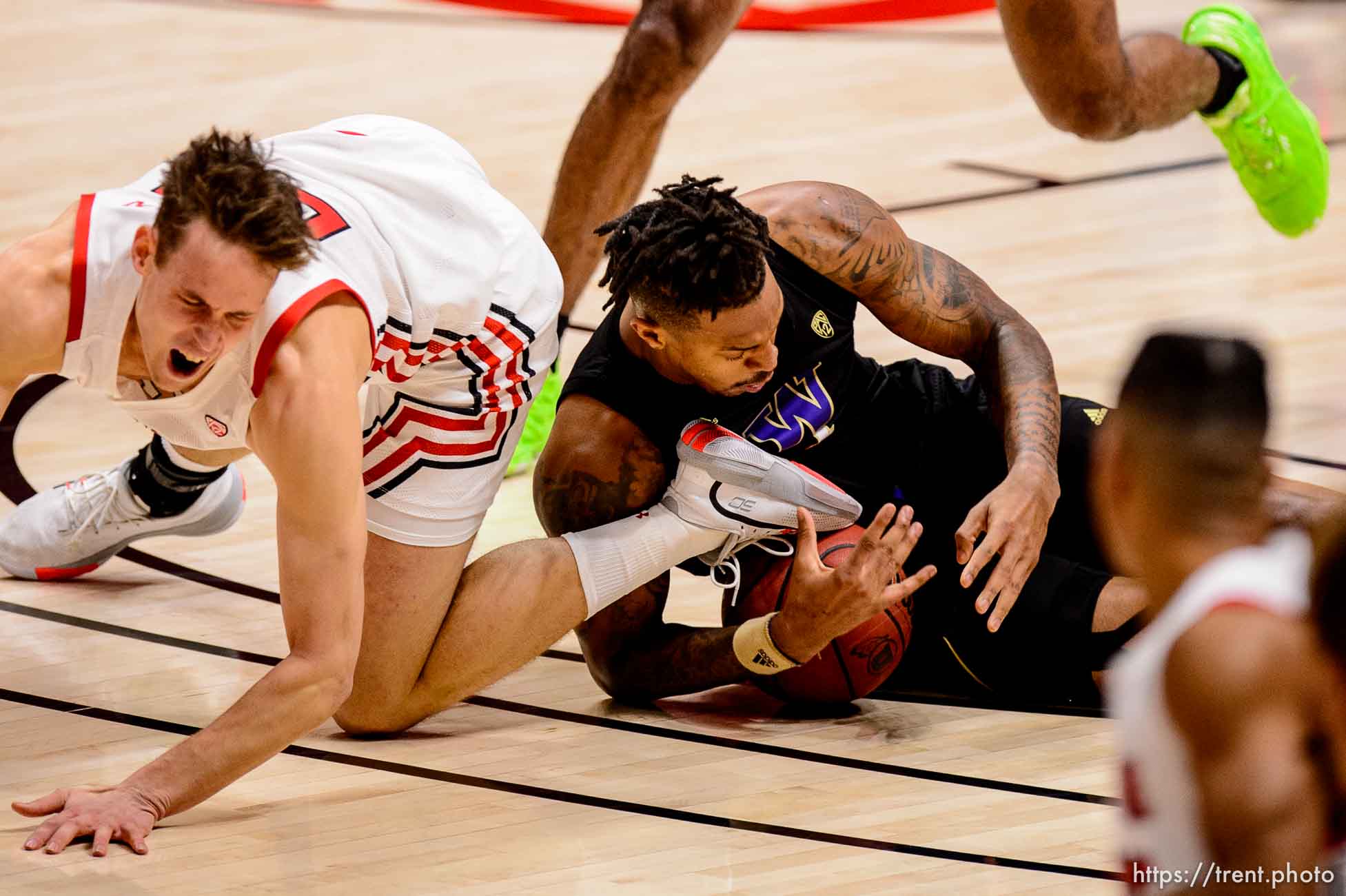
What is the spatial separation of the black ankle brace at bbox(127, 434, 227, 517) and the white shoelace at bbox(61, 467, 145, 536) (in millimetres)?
31

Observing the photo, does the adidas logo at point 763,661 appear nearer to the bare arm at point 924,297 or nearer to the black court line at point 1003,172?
the bare arm at point 924,297

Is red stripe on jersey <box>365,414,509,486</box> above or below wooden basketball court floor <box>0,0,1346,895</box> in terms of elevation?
above

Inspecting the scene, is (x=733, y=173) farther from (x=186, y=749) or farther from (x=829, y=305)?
(x=186, y=749)

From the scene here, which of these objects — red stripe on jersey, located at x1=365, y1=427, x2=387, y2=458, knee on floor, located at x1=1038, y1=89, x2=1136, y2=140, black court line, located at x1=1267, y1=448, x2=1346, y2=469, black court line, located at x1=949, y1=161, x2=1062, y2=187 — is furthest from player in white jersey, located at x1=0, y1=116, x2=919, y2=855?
black court line, located at x1=949, y1=161, x2=1062, y2=187

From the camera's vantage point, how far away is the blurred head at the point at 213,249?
268 centimetres

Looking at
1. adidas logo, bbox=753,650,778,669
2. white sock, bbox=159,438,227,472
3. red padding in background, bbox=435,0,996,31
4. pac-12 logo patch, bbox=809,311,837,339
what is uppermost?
pac-12 logo patch, bbox=809,311,837,339

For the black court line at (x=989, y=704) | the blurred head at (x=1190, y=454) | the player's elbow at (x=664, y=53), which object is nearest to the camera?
the blurred head at (x=1190, y=454)

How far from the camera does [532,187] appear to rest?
22.0 feet

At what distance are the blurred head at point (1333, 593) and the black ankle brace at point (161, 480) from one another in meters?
2.65

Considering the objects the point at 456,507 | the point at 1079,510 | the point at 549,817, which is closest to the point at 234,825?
the point at 549,817

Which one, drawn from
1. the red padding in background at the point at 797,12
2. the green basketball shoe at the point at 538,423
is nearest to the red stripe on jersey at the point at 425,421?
the green basketball shoe at the point at 538,423

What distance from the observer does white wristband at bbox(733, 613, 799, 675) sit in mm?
3250

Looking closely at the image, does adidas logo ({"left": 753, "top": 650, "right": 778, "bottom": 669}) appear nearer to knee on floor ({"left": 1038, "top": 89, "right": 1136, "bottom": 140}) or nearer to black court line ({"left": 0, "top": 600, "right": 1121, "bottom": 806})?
black court line ({"left": 0, "top": 600, "right": 1121, "bottom": 806})

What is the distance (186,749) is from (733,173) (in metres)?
4.30
